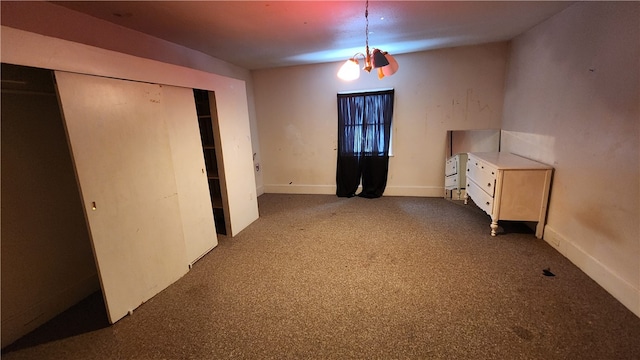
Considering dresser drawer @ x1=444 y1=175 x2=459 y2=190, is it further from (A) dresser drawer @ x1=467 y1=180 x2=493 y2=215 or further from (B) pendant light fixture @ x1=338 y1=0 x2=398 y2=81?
(B) pendant light fixture @ x1=338 y1=0 x2=398 y2=81

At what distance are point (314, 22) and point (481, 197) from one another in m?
2.89

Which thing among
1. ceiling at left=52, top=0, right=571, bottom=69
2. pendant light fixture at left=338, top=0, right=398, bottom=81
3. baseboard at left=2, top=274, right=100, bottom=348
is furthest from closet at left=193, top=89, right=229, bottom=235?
pendant light fixture at left=338, top=0, right=398, bottom=81

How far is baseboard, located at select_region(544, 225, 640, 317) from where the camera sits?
1854mm

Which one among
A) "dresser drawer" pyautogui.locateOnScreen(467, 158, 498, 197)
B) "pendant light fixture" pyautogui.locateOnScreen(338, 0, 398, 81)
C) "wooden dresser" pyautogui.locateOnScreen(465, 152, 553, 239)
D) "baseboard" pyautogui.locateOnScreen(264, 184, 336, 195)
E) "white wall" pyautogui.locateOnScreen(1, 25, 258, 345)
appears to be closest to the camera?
"white wall" pyautogui.locateOnScreen(1, 25, 258, 345)

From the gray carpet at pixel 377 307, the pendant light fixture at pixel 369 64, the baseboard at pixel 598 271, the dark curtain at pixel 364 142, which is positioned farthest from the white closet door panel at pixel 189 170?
the baseboard at pixel 598 271

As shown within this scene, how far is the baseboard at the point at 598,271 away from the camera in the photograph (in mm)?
1854

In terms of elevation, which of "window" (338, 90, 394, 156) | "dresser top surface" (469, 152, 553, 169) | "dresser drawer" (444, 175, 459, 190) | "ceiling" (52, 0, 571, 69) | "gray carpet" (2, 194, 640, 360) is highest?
"ceiling" (52, 0, 571, 69)

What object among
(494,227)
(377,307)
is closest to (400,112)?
(494,227)

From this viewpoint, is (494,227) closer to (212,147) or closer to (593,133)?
(593,133)

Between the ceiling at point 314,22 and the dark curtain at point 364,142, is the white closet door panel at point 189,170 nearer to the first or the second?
the ceiling at point 314,22

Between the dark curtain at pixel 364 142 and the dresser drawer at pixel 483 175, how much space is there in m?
1.40

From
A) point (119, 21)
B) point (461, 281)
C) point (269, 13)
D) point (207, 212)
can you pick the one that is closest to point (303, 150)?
point (207, 212)

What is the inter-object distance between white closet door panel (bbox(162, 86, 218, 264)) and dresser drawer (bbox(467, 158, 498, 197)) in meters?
3.28

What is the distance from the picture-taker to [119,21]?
246 centimetres
